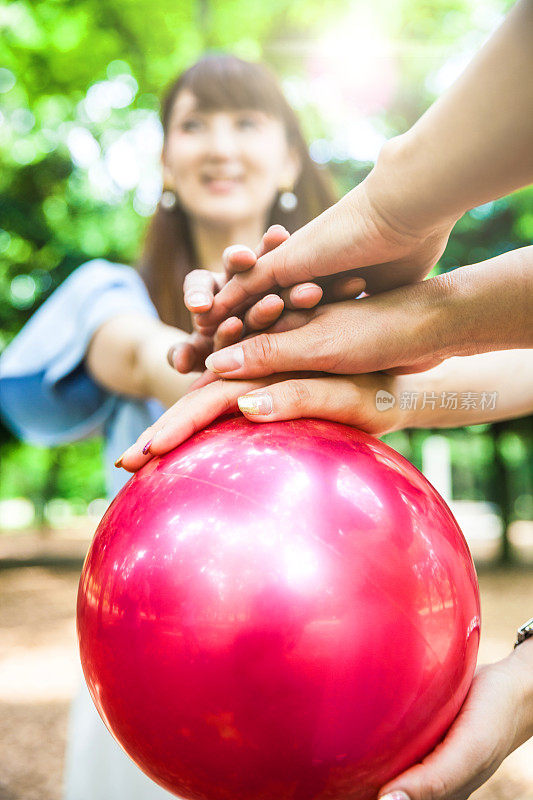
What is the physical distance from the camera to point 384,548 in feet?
3.92

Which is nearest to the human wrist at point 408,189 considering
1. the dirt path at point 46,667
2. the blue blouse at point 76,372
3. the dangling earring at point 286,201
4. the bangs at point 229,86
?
the blue blouse at point 76,372

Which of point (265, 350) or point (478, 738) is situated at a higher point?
point (265, 350)

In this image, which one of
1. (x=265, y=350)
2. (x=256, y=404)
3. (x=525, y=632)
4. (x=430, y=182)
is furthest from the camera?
(x=525, y=632)

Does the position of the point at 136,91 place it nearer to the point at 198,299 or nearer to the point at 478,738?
the point at 198,299

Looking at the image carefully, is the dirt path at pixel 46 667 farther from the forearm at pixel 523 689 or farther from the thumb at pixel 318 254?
the thumb at pixel 318 254

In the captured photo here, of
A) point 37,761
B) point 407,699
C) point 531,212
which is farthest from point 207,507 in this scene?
point 531,212

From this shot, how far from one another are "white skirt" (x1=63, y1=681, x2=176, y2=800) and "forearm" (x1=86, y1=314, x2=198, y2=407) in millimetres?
1096

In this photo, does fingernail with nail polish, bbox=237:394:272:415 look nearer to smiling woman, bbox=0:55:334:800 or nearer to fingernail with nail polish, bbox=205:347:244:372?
fingernail with nail polish, bbox=205:347:244:372

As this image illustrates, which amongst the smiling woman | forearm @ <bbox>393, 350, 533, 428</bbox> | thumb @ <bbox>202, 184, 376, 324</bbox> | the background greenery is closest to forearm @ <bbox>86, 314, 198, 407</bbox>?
the smiling woman

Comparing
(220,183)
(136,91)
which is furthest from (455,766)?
(136,91)

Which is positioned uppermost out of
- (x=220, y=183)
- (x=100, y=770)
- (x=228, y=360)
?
(x=220, y=183)

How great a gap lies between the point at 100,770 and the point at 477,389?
1.76 m

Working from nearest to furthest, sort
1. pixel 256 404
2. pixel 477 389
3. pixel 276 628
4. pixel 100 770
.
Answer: pixel 276 628
pixel 256 404
pixel 477 389
pixel 100 770

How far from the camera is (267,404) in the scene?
1375 millimetres
